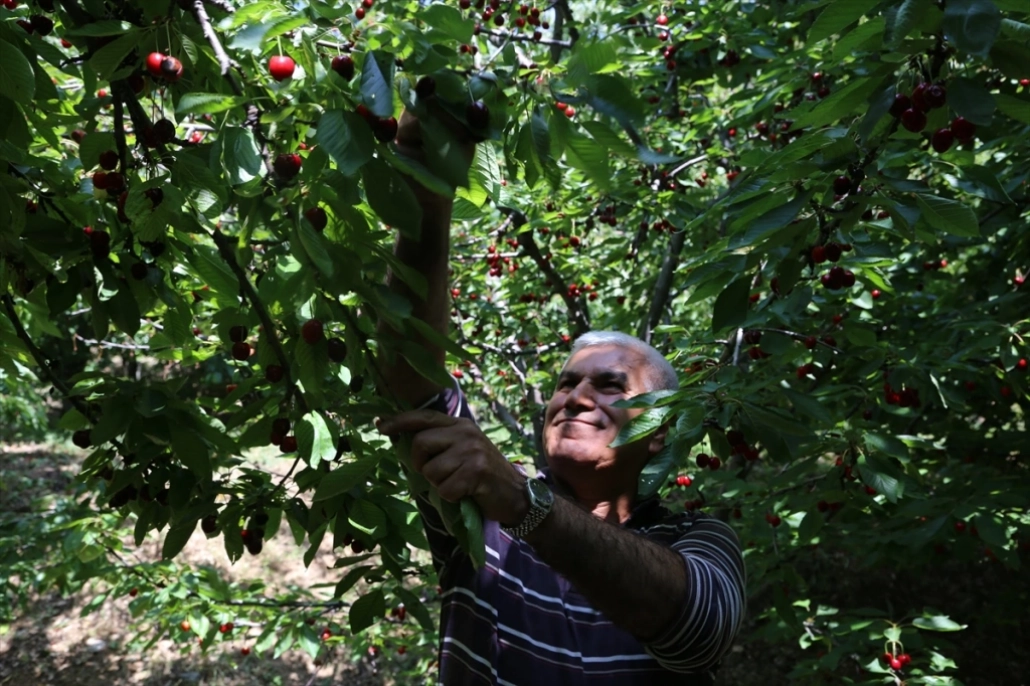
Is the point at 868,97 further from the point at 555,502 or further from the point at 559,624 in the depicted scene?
the point at 559,624

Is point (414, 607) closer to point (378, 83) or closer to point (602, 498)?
point (602, 498)

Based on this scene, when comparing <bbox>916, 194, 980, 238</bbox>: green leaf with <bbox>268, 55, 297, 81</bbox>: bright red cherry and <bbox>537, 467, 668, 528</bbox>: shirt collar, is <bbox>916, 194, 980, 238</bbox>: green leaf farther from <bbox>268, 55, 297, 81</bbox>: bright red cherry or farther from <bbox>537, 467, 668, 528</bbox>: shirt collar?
<bbox>268, 55, 297, 81</bbox>: bright red cherry

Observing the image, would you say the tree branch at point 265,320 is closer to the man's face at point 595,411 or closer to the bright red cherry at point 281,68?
the bright red cherry at point 281,68

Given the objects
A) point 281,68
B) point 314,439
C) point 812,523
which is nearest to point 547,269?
point 812,523

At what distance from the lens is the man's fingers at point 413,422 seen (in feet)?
4.38

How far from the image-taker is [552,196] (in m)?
4.60

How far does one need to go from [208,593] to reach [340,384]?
2715 millimetres

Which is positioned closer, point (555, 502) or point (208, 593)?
point (555, 502)

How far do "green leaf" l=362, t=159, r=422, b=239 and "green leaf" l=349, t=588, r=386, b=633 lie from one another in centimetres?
107

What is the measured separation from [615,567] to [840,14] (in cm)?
107

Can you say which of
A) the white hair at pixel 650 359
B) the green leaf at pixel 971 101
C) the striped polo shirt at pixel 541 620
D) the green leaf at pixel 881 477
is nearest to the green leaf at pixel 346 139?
the striped polo shirt at pixel 541 620

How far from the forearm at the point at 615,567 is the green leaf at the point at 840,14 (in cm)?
97

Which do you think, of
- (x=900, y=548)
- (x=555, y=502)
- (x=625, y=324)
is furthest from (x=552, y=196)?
(x=555, y=502)

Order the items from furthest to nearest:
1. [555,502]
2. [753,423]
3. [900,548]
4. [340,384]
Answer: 1. [900,548]
2. [753,423]
3. [340,384]
4. [555,502]
